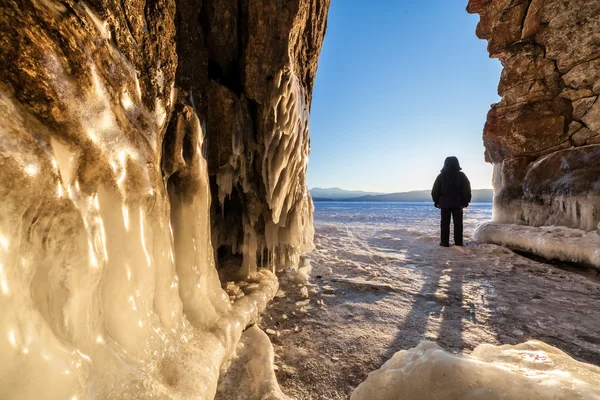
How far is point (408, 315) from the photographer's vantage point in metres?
2.64

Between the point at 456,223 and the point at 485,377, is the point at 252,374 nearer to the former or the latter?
the point at 485,377

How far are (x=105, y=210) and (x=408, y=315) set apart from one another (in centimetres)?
275

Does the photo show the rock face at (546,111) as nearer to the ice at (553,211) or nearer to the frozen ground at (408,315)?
the ice at (553,211)

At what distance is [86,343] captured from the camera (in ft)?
3.82

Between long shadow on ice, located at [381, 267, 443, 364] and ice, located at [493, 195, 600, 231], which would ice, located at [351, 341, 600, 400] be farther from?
ice, located at [493, 195, 600, 231]

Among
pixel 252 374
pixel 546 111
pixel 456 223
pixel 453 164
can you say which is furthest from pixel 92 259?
pixel 546 111

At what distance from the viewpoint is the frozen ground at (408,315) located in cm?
192

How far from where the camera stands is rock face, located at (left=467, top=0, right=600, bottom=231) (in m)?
5.48

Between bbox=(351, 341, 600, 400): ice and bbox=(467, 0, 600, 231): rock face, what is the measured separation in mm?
5214

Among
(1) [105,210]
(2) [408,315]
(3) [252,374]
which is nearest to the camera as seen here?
(1) [105,210]

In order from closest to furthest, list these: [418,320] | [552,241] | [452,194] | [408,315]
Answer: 1. [418,320]
2. [408,315]
3. [552,241]
4. [452,194]

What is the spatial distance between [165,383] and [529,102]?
369 inches

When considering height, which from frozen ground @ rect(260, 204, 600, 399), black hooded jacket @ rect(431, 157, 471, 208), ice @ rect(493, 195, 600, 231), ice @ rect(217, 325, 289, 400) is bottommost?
frozen ground @ rect(260, 204, 600, 399)

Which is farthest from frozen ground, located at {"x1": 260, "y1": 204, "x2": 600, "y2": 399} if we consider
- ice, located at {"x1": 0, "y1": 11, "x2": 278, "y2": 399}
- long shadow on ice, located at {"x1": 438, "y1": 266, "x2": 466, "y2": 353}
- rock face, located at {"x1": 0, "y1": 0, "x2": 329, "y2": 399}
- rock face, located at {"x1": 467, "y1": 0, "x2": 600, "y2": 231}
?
rock face, located at {"x1": 467, "y1": 0, "x2": 600, "y2": 231}
